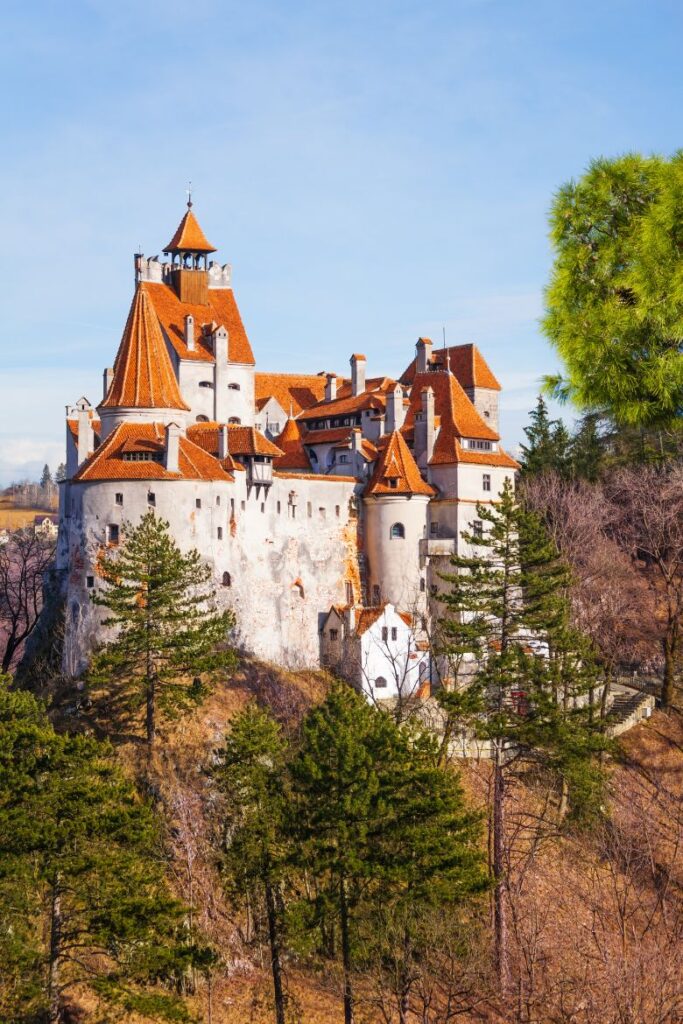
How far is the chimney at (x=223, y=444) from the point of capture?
2279 inches

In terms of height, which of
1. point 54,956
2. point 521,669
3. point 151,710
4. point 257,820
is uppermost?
point 521,669

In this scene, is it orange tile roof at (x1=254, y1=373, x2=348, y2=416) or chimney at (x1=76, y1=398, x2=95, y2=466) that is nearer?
chimney at (x1=76, y1=398, x2=95, y2=466)

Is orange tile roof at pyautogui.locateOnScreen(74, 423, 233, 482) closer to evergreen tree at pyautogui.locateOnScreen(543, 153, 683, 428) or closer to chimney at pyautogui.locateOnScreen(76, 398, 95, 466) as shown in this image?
chimney at pyautogui.locateOnScreen(76, 398, 95, 466)

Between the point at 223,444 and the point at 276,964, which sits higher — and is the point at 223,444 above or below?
above

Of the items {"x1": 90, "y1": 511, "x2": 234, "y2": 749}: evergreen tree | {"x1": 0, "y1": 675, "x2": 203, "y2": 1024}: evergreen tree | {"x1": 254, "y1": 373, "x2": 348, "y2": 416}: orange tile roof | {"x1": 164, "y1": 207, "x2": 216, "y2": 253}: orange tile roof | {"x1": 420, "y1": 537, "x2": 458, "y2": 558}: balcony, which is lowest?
{"x1": 0, "y1": 675, "x2": 203, "y2": 1024}: evergreen tree

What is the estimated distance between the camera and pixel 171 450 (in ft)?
178

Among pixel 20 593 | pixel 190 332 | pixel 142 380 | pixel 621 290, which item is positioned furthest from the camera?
pixel 20 593

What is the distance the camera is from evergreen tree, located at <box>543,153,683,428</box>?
14.9m

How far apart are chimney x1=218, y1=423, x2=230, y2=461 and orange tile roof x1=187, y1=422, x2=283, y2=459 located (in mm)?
321

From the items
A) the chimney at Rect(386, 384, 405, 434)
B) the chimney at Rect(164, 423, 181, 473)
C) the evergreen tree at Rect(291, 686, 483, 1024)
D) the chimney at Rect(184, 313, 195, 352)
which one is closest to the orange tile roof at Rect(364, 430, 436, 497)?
the chimney at Rect(386, 384, 405, 434)

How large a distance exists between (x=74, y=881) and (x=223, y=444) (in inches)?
1135

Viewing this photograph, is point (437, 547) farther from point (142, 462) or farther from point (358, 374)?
point (142, 462)

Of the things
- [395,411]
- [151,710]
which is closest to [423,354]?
[395,411]

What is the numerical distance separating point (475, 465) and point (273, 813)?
31234 mm
